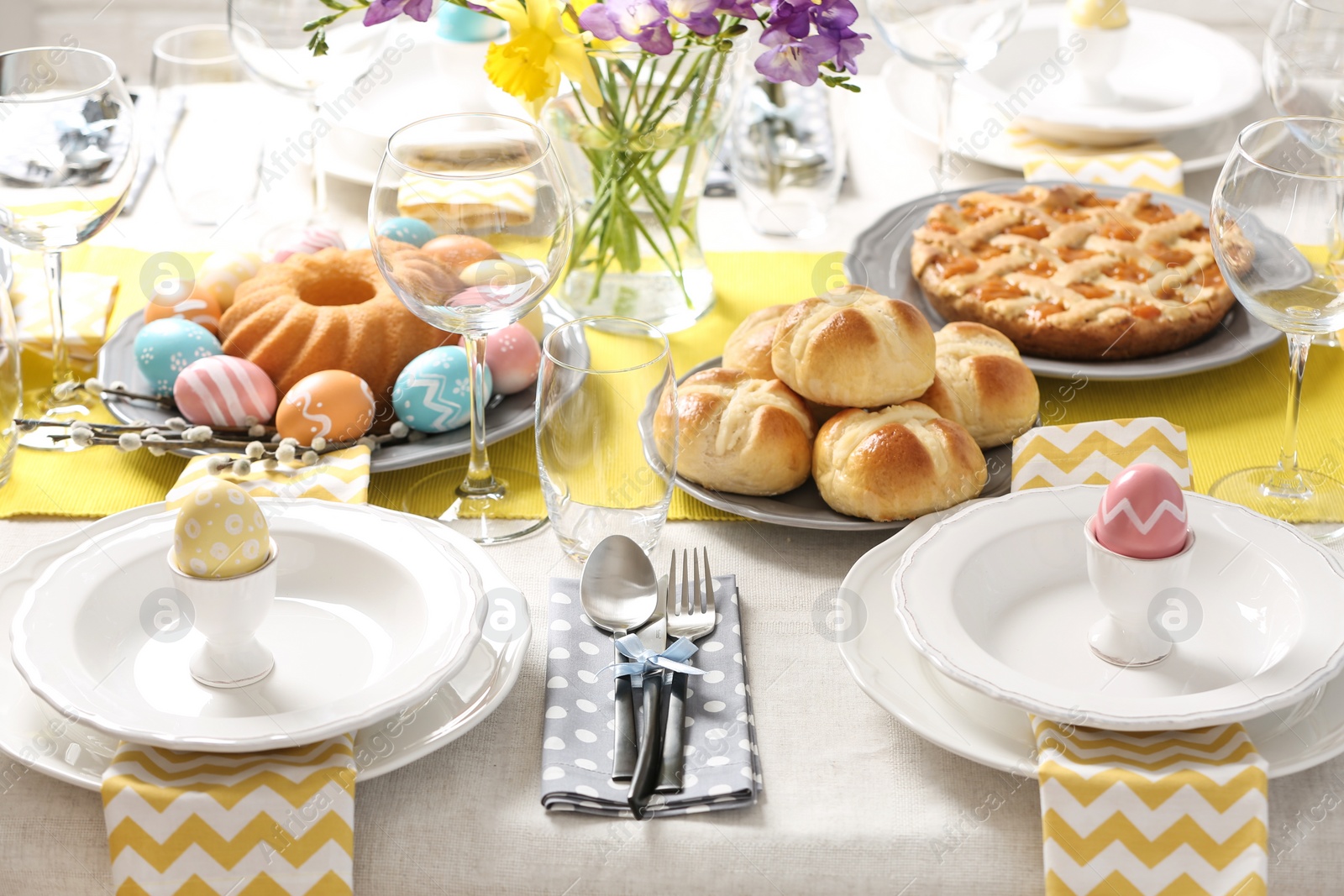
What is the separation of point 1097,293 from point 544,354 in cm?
69

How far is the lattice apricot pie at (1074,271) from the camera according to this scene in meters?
1.30

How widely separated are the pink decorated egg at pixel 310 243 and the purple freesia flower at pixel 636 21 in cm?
44

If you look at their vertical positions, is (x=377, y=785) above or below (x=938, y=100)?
below

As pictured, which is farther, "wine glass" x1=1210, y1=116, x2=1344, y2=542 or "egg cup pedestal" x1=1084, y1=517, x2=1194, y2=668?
"wine glass" x1=1210, y1=116, x2=1344, y2=542

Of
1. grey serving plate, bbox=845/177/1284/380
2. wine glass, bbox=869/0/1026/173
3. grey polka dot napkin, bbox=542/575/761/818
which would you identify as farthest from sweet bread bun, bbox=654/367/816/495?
wine glass, bbox=869/0/1026/173

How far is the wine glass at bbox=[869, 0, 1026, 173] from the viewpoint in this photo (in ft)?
5.14

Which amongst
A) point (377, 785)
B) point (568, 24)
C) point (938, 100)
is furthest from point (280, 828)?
point (938, 100)

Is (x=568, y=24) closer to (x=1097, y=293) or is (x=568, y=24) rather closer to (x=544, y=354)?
(x=544, y=354)

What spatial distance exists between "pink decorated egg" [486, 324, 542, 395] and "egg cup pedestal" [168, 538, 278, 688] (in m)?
0.43

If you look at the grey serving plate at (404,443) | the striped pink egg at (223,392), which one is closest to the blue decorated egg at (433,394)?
the grey serving plate at (404,443)

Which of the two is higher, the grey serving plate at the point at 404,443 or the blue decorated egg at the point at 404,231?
the blue decorated egg at the point at 404,231

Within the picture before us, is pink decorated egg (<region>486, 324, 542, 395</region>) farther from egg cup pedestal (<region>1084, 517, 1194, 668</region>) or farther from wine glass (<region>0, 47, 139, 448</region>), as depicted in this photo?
egg cup pedestal (<region>1084, 517, 1194, 668</region>)

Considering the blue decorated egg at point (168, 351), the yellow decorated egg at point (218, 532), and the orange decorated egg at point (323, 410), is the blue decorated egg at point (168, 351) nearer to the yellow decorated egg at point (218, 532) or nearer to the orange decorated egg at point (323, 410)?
the orange decorated egg at point (323, 410)

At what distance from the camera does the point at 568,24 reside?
3.82 ft
